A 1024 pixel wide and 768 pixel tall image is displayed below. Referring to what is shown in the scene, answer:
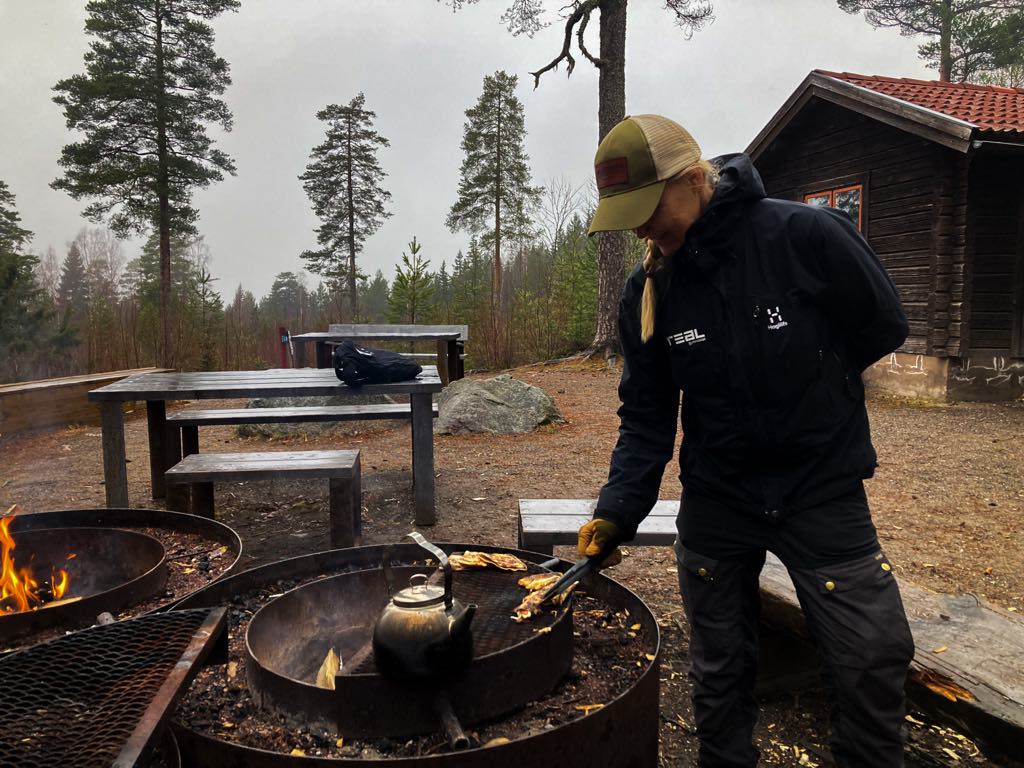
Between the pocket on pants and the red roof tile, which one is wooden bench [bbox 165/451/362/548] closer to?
the pocket on pants

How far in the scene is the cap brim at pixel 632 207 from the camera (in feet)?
5.74

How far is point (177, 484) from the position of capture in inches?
173

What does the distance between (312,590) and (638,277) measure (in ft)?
4.61

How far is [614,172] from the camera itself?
1.80 metres

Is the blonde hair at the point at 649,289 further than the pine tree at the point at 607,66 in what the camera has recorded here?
No

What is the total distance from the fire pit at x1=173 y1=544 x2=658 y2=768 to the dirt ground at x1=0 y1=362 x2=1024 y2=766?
633mm

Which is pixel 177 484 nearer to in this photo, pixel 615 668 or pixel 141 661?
pixel 141 661

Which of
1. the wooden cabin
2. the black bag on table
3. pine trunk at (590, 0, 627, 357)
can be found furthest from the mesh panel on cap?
pine trunk at (590, 0, 627, 357)

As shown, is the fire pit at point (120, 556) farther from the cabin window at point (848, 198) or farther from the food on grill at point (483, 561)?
the cabin window at point (848, 198)

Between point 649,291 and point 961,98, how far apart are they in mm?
11353

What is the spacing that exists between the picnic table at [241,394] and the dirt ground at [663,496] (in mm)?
485

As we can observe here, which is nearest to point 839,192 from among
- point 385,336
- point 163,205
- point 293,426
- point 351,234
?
point 385,336

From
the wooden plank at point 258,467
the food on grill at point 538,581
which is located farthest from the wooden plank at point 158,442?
the food on grill at point 538,581

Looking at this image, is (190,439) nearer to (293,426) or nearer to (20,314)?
(293,426)
